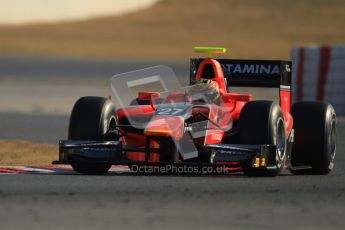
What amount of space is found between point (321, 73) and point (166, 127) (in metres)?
10.6

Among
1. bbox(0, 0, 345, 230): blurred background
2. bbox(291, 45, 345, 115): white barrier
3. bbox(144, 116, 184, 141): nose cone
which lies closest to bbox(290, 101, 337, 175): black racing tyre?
bbox(0, 0, 345, 230): blurred background

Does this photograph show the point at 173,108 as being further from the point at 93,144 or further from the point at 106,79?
the point at 106,79

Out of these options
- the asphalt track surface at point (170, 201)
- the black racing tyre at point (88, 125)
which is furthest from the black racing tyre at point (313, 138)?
the black racing tyre at point (88, 125)

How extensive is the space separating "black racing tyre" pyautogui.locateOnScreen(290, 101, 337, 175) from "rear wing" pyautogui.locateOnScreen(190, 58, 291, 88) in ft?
1.82

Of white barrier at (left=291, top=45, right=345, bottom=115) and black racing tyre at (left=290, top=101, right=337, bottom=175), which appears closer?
black racing tyre at (left=290, top=101, right=337, bottom=175)

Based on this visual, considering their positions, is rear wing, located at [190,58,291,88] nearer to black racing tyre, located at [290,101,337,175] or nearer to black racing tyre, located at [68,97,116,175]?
black racing tyre, located at [290,101,337,175]

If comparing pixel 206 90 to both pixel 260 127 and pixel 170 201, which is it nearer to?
pixel 260 127

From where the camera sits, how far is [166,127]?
10883 mm

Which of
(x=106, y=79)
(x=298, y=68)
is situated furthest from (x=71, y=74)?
(x=298, y=68)

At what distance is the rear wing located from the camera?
12.8 m

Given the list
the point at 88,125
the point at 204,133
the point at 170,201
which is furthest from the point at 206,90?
the point at 170,201

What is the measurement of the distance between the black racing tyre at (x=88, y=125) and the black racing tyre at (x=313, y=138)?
2148 millimetres

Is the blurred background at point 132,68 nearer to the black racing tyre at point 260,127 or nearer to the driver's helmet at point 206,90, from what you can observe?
the black racing tyre at point 260,127

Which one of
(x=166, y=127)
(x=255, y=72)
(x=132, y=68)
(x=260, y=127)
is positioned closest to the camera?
(x=166, y=127)
